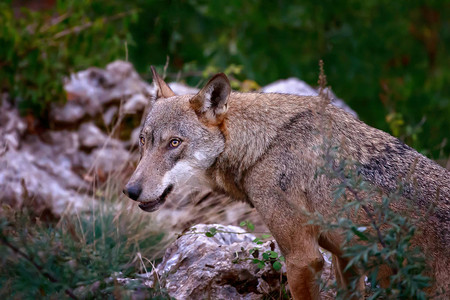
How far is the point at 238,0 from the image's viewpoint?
40.0 ft

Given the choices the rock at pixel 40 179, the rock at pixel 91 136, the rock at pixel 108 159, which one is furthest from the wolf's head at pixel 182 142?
the rock at pixel 91 136

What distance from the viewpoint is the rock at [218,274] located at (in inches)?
195

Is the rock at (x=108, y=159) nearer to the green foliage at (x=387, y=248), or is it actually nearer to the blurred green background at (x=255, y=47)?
the blurred green background at (x=255, y=47)

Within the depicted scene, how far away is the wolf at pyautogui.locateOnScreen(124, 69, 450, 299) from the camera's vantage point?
445cm

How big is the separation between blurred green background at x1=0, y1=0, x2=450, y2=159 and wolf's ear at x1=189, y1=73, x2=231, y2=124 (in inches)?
A: 155

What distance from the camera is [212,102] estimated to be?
4.96 metres

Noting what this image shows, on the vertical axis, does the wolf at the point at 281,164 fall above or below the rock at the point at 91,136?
above

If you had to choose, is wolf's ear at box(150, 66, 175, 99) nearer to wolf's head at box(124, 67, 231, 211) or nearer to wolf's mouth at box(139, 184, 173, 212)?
wolf's head at box(124, 67, 231, 211)

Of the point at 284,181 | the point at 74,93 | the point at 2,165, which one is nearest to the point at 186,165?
the point at 284,181

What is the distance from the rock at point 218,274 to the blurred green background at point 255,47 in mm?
3936

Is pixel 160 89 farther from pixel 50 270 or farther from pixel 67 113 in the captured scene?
pixel 67 113

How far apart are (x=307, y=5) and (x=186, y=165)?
30.9 feet

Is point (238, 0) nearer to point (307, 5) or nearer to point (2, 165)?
point (307, 5)

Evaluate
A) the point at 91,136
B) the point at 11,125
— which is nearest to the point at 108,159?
the point at 91,136
